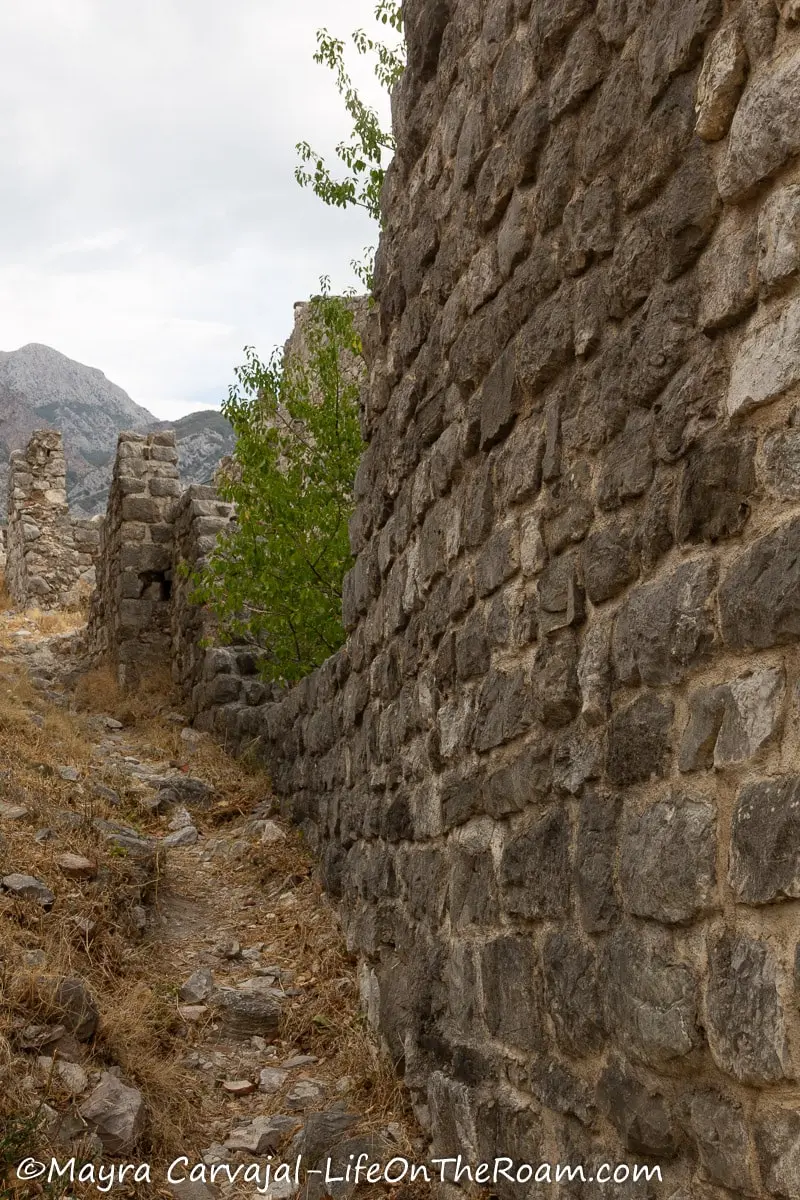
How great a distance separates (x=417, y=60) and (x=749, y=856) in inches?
126

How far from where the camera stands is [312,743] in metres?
5.84

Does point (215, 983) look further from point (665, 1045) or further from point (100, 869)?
point (665, 1045)

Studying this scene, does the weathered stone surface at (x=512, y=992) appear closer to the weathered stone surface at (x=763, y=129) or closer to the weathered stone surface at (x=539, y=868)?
the weathered stone surface at (x=539, y=868)

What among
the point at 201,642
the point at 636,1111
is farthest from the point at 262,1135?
the point at 201,642

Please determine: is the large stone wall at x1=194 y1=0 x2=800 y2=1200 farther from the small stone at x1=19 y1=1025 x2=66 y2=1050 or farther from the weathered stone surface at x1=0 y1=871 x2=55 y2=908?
the weathered stone surface at x1=0 y1=871 x2=55 y2=908

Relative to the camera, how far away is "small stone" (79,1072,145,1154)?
3242mm

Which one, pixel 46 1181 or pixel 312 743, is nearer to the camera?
pixel 46 1181

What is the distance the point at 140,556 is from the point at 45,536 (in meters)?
6.03

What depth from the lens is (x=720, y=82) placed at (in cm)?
194

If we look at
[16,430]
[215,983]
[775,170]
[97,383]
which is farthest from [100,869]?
[97,383]

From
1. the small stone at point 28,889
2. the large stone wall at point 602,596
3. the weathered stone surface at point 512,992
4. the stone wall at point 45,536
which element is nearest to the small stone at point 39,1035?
the small stone at point 28,889

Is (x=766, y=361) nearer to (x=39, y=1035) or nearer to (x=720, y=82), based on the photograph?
(x=720, y=82)

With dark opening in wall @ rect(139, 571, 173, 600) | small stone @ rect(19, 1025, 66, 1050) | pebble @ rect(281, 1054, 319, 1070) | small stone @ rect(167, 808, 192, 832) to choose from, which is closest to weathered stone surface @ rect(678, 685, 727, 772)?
small stone @ rect(19, 1025, 66, 1050)

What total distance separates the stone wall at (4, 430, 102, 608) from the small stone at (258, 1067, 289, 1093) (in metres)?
12.2
